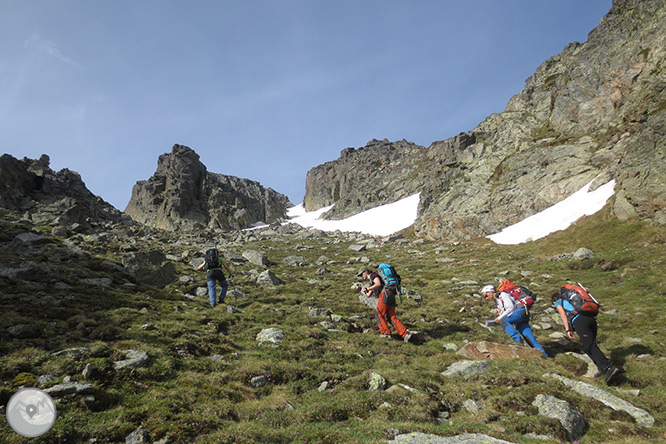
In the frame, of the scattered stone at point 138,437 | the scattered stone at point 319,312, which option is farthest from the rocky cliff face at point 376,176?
the scattered stone at point 138,437

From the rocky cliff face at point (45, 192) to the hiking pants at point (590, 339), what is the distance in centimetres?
6695

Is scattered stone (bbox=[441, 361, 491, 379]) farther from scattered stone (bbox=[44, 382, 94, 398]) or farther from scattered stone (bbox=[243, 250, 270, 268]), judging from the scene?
scattered stone (bbox=[243, 250, 270, 268])

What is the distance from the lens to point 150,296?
17.7m

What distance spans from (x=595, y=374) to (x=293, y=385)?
9802 millimetres

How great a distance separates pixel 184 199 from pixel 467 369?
135 meters

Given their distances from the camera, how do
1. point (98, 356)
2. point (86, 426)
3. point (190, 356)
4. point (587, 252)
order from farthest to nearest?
point (587, 252), point (190, 356), point (98, 356), point (86, 426)

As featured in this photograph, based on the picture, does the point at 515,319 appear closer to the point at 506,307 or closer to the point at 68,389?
the point at 506,307

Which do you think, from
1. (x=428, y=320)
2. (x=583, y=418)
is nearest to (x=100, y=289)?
(x=428, y=320)

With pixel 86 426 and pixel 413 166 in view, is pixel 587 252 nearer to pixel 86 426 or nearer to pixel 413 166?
pixel 86 426

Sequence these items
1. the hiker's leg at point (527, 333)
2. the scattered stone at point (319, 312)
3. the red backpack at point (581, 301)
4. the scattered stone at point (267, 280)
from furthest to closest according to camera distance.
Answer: the scattered stone at point (267, 280) < the scattered stone at point (319, 312) < the hiker's leg at point (527, 333) < the red backpack at point (581, 301)

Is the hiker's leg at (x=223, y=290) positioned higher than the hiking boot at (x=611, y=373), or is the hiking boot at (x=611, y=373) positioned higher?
the hiker's leg at (x=223, y=290)

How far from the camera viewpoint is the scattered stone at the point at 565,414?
22.2ft

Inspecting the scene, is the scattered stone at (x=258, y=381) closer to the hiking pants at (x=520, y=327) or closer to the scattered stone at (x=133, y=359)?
the scattered stone at (x=133, y=359)

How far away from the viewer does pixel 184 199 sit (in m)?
126
